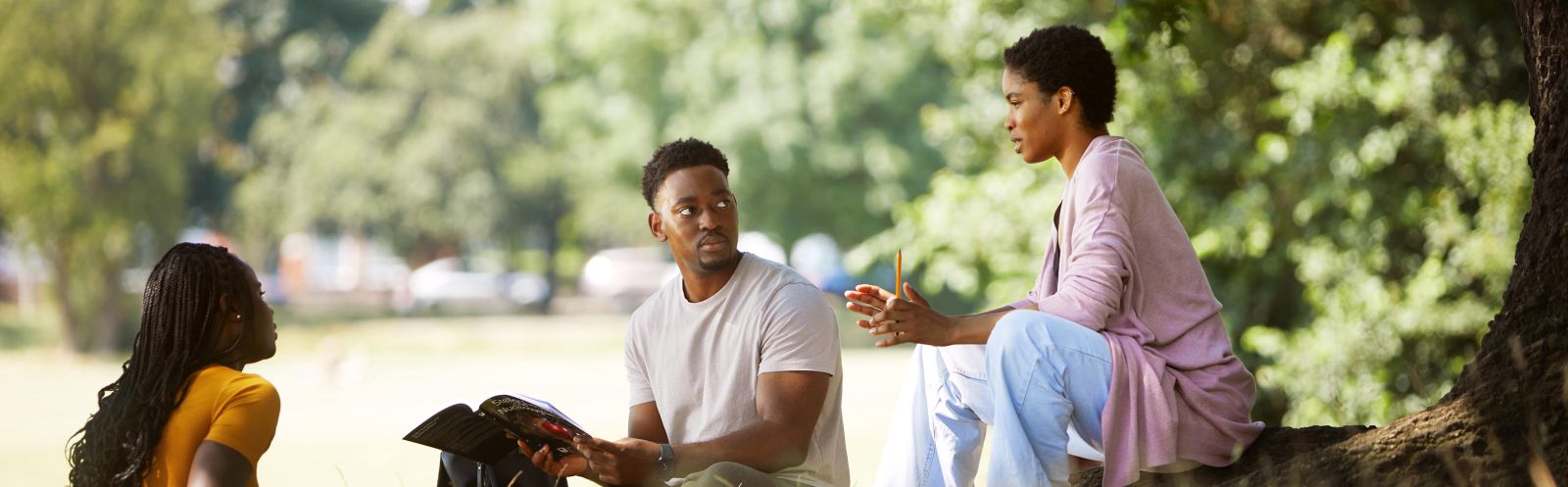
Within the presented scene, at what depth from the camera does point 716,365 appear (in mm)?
4512

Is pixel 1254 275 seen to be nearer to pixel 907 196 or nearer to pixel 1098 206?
pixel 1098 206

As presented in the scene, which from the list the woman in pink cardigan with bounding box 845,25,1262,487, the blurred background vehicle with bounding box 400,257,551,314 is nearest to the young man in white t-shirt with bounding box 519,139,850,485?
the woman in pink cardigan with bounding box 845,25,1262,487

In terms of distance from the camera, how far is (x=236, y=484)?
3420 mm

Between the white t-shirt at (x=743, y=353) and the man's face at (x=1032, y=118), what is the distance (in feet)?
2.36

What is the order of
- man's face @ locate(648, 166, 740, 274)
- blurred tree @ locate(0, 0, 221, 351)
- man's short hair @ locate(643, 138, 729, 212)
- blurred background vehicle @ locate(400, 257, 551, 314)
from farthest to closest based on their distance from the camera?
blurred background vehicle @ locate(400, 257, 551, 314) < blurred tree @ locate(0, 0, 221, 351) < man's short hair @ locate(643, 138, 729, 212) < man's face @ locate(648, 166, 740, 274)

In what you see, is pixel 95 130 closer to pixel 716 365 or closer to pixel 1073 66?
pixel 716 365

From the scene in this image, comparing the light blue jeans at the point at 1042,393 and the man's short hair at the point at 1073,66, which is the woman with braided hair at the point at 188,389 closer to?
the light blue jeans at the point at 1042,393

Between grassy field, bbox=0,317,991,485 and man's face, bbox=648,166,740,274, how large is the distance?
2.64m

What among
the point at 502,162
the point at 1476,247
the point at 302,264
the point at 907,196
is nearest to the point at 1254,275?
the point at 1476,247

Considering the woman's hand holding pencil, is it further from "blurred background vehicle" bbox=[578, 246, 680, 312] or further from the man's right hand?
"blurred background vehicle" bbox=[578, 246, 680, 312]

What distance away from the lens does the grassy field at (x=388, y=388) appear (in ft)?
47.9

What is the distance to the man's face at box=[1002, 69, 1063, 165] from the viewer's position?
4.15 m

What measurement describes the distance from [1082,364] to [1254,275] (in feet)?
29.0

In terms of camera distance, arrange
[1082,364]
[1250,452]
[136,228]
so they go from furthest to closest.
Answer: [136,228] < [1250,452] < [1082,364]
